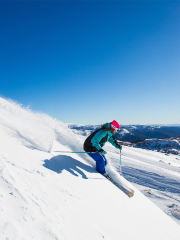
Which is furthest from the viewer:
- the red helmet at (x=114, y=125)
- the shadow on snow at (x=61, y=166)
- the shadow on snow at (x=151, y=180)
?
the shadow on snow at (x=151, y=180)

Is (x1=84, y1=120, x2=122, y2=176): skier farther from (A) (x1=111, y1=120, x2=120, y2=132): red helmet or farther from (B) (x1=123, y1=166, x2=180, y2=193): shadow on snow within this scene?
(B) (x1=123, y1=166, x2=180, y2=193): shadow on snow

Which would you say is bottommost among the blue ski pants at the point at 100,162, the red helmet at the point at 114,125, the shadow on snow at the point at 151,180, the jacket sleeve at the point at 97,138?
the shadow on snow at the point at 151,180

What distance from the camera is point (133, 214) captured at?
284cm

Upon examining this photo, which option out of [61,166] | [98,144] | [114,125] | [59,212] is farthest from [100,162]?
[59,212]

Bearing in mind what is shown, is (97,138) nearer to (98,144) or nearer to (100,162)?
(98,144)

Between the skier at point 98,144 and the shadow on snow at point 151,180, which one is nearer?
the skier at point 98,144

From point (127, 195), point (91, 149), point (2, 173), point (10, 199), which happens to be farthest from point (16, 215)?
point (91, 149)

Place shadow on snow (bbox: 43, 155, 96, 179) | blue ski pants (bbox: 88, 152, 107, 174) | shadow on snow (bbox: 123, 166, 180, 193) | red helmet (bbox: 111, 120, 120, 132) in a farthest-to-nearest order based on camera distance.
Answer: shadow on snow (bbox: 123, 166, 180, 193)
red helmet (bbox: 111, 120, 120, 132)
blue ski pants (bbox: 88, 152, 107, 174)
shadow on snow (bbox: 43, 155, 96, 179)

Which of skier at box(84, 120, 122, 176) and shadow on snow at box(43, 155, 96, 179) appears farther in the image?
skier at box(84, 120, 122, 176)

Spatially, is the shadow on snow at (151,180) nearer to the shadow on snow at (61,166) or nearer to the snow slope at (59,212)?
the snow slope at (59,212)

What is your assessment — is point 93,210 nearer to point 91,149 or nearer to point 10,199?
point 10,199

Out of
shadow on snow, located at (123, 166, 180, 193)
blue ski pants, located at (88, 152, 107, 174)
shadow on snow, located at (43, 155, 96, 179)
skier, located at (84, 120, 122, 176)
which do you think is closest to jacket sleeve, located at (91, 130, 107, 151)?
skier, located at (84, 120, 122, 176)

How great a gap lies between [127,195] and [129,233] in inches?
63.8

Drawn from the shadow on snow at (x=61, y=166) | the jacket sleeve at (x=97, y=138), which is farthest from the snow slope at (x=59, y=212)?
the jacket sleeve at (x=97, y=138)
